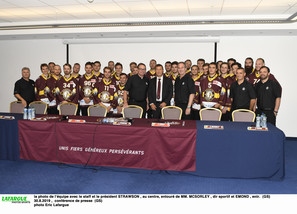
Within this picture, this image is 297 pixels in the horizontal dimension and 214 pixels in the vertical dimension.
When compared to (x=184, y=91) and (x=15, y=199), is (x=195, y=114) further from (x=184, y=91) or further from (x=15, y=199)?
(x=15, y=199)

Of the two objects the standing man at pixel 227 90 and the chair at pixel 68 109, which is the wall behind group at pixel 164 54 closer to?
the standing man at pixel 227 90

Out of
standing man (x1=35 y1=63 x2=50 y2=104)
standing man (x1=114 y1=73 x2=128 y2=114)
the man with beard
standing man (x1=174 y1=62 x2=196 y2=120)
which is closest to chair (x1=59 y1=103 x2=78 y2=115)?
standing man (x1=114 y1=73 x2=128 y2=114)

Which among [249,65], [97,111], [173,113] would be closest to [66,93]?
[97,111]

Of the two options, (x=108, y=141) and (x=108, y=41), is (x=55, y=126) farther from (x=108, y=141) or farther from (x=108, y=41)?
(x=108, y=41)

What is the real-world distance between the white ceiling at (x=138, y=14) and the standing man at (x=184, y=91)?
1439mm

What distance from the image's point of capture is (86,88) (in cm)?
586

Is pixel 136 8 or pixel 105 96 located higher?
pixel 136 8

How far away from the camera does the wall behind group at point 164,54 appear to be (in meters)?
6.84

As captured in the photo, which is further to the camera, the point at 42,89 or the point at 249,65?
the point at 42,89

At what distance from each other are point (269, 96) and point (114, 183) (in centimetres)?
344

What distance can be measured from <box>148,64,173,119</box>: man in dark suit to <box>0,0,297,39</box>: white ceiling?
1535 mm

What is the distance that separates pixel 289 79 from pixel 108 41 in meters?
5.04

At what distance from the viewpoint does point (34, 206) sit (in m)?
2.50

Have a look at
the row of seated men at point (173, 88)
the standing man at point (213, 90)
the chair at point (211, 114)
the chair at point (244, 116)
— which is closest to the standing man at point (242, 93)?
the row of seated men at point (173, 88)
